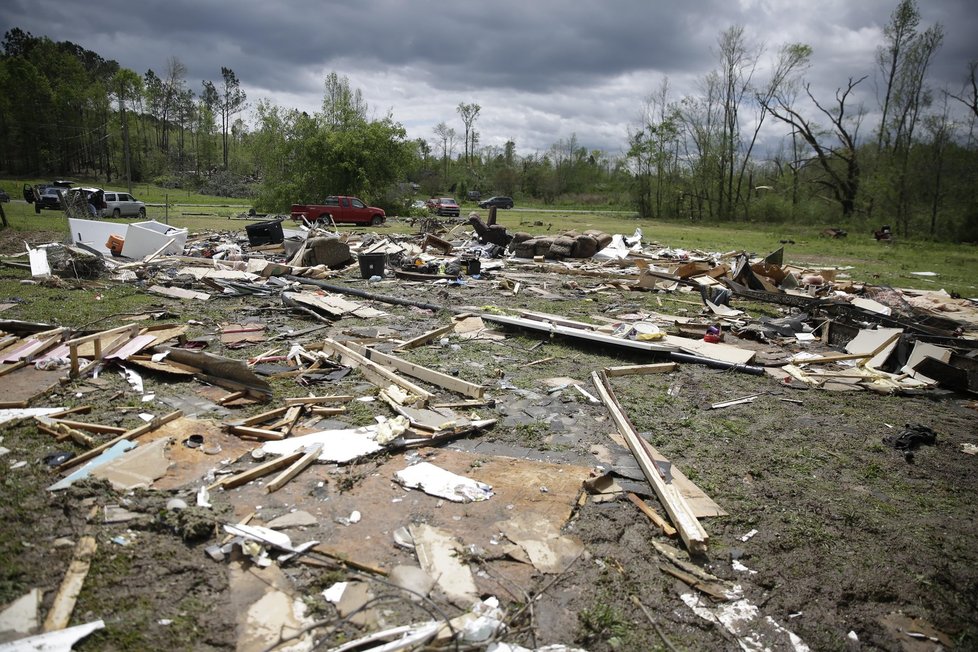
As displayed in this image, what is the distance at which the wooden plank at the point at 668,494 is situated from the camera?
3500mm

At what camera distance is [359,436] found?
487 centimetres

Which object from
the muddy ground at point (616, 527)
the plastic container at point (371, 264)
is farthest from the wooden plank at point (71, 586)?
the plastic container at point (371, 264)

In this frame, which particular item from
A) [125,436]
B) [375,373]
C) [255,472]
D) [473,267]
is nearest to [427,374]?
[375,373]

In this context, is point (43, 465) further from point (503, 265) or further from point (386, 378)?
point (503, 265)

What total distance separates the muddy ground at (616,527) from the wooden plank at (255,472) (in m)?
0.07

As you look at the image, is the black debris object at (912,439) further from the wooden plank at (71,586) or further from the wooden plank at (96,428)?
the wooden plank at (96,428)

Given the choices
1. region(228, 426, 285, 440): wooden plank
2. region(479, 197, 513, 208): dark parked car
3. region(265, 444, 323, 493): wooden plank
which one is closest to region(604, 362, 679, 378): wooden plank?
region(265, 444, 323, 493): wooden plank

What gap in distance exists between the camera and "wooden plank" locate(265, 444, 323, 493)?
3.96 meters

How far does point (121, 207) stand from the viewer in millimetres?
28109

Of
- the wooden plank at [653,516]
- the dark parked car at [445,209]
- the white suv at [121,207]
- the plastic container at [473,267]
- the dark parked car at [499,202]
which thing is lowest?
the wooden plank at [653,516]

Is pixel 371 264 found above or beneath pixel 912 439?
above

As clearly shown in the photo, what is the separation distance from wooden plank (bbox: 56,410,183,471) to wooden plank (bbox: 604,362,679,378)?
15.8 feet

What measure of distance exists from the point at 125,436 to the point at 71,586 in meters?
1.98

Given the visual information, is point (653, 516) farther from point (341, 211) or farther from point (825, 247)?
point (341, 211)
